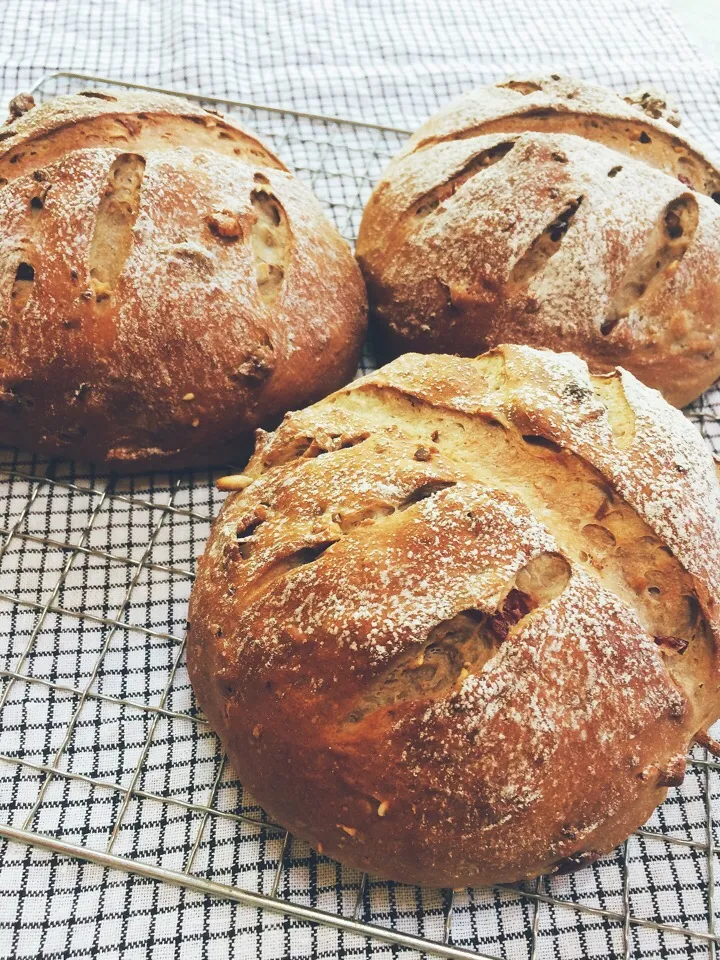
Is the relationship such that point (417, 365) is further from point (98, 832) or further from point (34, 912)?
point (34, 912)

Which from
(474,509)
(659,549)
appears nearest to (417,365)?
(474,509)

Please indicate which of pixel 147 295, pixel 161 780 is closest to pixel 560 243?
pixel 147 295

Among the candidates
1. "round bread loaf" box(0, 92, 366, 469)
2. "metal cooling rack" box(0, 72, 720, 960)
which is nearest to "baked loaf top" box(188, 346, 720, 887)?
"metal cooling rack" box(0, 72, 720, 960)

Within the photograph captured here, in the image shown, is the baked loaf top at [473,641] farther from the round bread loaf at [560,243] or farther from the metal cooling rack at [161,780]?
the round bread loaf at [560,243]

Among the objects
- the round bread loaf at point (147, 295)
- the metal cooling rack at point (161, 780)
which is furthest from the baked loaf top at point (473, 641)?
the round bread loaf at point (147, 295)

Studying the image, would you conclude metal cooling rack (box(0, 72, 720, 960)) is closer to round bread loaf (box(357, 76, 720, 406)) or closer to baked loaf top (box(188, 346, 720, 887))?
baked loaf top (box(188, 346, 720, 887))

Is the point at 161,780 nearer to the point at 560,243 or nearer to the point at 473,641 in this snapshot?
the point at 473,641
